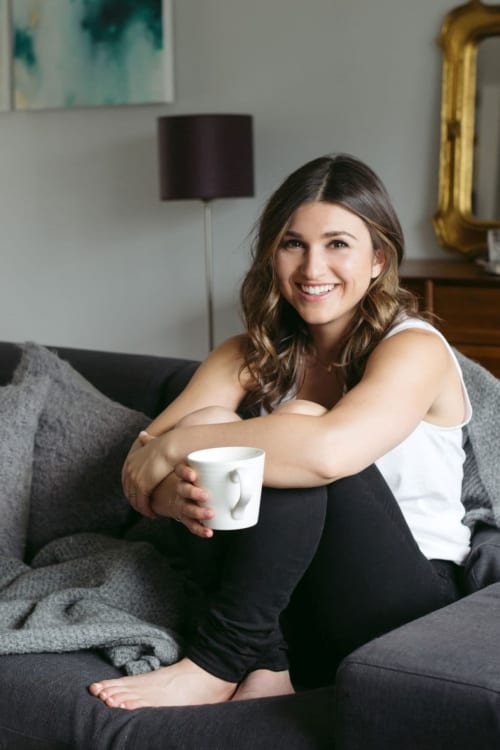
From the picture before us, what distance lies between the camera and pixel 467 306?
10.6 ft

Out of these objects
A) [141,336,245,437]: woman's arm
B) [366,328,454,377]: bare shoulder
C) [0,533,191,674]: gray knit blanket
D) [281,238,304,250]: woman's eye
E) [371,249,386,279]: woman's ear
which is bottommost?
[0,533,191,674]: gray knit blanket

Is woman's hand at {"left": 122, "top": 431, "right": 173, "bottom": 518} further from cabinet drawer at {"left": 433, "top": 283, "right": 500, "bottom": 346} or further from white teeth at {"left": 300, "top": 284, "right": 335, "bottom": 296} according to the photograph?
cabinet drawer at {"left": 433, "top": 283, "right": 500, "bottom": 346}

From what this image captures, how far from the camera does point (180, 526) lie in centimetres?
177

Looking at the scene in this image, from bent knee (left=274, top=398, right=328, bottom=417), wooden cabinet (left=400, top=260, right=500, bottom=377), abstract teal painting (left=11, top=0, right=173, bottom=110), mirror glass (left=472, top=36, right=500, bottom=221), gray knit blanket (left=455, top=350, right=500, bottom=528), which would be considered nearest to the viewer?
bent knee (left=274, top=398, right=328, bottom=417)

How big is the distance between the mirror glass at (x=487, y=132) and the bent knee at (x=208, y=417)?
2.12m

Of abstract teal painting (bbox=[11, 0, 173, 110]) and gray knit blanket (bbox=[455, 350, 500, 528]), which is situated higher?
abstract teal painting (bbox=[11, 0, 173, 110])

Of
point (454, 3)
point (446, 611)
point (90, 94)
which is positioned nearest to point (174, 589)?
point (446, 611)

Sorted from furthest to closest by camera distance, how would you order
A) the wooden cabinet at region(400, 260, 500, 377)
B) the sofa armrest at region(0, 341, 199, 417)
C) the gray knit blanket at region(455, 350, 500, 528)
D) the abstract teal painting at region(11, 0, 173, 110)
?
the abstract teal painting at region(11, 0, 173, 110) < the wooden cabinet at region(400, 260, 500, 377) < the sofa armrest at region(0, 341, 199, 417) < the gray knit blanket at region(455, 350, 500, 528)

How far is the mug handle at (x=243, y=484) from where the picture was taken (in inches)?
57.0

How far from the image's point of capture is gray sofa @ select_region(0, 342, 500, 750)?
1283mm

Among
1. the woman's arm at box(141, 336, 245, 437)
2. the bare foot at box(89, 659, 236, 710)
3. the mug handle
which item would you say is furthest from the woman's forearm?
the bare foot at box(89, 659, 236, 710)

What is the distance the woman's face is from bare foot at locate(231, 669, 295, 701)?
0.60 m

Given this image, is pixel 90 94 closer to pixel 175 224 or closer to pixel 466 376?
pixel 175 224

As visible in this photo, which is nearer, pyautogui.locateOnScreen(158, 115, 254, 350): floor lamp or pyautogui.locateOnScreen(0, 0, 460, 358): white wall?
pyautogui.locateOnScreen(158, 115, 254, 350): floor lamp
